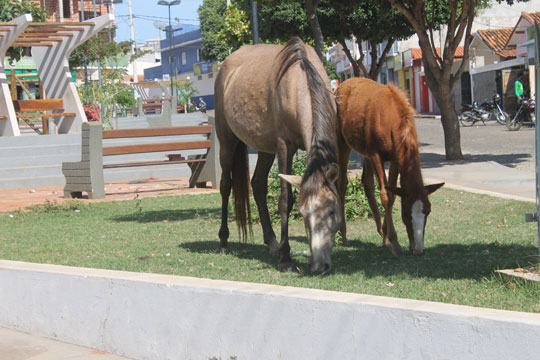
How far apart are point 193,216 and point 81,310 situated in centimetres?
543

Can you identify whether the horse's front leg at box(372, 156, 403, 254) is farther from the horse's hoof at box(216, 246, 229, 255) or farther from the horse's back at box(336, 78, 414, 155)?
the horse's hoof at box(216, 246, 229, 255)

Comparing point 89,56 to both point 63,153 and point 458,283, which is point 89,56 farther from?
point 458,283

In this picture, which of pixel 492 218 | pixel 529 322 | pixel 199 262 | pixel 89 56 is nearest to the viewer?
pixel 529 322

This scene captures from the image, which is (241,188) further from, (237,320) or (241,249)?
(237,320)

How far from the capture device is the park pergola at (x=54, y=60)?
68.6 ft

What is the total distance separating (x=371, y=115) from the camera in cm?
702

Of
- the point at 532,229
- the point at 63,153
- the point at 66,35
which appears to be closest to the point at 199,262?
the point at 532,229

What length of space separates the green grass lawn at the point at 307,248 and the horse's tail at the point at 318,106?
92cm

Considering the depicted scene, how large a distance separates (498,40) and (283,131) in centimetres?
4284

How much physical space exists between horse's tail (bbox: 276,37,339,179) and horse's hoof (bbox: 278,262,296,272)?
3.09ft

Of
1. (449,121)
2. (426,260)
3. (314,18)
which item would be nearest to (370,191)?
(426,260)

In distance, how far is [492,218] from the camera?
908 centimetres

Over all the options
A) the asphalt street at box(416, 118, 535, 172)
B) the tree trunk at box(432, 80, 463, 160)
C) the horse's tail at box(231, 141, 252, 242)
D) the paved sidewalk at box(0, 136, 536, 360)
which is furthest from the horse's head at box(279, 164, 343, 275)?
the tree trunk at box(432, 80, 463, 160)

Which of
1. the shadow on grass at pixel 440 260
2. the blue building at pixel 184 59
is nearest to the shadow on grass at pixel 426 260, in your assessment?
the shadow on grass at pixel 440 260
